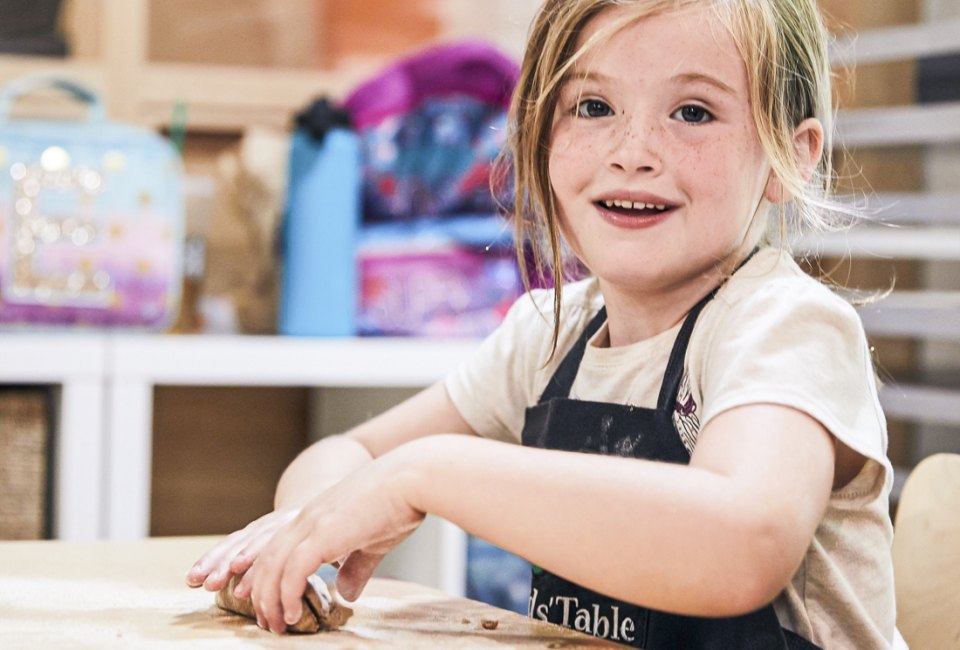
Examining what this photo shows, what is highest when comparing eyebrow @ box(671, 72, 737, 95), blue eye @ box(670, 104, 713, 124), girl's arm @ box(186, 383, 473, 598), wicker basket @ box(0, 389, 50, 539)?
eyebrow @ box(671, 72, 737, 95)

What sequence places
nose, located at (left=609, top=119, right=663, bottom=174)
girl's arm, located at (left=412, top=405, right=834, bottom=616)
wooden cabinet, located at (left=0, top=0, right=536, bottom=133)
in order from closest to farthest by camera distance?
girl's arm, located at (left=412, top=405, right=834, bottom=616) → nose, located at (left=609, top=119, right=663, bottom=174) → wooden cabinet, located at (left=0, top=0, right=536, bottom=133)

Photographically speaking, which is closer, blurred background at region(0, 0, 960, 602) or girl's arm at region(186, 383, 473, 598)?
girl's arm at region(186, 383, 473, 598)

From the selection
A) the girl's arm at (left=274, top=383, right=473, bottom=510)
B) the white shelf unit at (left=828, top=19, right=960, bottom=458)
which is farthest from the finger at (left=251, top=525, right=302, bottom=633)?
the white shelf unit at (left=828, top=19, right=960, bottom=458)

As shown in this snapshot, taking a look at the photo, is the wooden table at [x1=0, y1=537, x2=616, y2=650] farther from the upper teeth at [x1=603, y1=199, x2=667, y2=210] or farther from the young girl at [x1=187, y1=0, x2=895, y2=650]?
the upper teeth at [x1=603, y1=199, x2=667, y2=210]

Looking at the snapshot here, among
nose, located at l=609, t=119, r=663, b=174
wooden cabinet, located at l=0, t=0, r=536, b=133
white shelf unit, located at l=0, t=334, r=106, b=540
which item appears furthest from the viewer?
wooden cabinet, located at l=0, t=0, r=536, b=133

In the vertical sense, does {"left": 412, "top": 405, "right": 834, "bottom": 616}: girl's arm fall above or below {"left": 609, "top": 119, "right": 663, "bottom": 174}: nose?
below

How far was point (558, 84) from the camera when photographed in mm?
907

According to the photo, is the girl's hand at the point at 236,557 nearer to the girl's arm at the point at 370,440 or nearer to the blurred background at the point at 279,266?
the girl's arm at the point at 370,440

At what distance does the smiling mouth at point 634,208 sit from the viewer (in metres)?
0.85

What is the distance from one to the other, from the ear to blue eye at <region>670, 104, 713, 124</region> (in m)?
0.08

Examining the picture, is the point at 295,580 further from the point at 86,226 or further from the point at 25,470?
the point at 86,226

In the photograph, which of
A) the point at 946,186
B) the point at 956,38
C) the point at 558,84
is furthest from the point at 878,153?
the point at 558,84

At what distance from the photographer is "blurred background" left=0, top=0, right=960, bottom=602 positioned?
1615 millimetres

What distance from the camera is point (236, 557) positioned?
0.75m
